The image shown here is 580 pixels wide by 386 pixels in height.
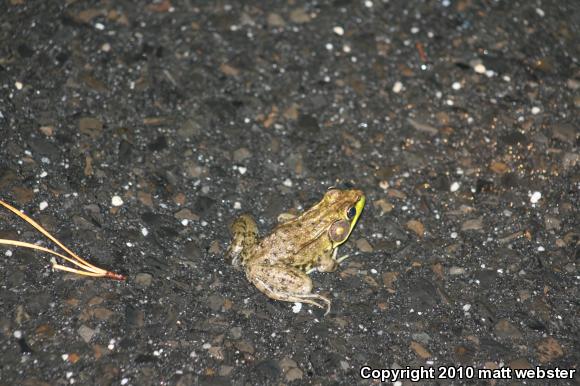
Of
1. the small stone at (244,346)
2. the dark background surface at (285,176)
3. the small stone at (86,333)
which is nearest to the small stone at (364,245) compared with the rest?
the dark background surface at (285,176)

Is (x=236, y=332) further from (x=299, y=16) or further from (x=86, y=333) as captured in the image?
(x=299, y=16)

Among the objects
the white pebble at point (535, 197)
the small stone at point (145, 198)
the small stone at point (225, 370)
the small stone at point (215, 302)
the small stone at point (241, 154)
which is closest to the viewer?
the small stone at point (225, 370)

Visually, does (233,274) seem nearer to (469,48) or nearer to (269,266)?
(269,266)

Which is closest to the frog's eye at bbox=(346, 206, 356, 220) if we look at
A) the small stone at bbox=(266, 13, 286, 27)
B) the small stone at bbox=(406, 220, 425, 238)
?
the small stone at bbox=(406, 220, 425, 238)

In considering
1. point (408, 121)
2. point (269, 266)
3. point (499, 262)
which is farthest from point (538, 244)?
point (269, 266)

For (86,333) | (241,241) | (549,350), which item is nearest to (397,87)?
(241,241)

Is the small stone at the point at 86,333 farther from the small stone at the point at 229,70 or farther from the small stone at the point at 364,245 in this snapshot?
the small stone at the point at 229,70

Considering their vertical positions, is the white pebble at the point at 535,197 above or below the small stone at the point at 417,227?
above
